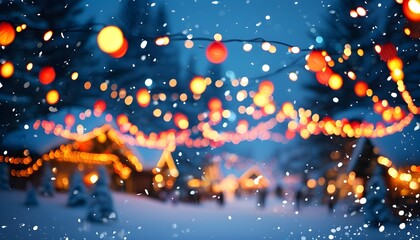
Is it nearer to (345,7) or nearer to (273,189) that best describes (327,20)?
(345,7)

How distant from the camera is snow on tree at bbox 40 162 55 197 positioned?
1003 centimetres

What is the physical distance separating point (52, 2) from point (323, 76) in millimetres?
8056

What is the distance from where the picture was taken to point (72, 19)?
12461 mm

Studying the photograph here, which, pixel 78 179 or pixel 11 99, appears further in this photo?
pixel 11 99

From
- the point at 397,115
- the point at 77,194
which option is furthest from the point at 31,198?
the point at 397,115

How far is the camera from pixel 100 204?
818 cm

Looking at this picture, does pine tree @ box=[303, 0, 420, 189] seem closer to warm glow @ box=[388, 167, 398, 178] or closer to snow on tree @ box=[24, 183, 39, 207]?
warm glow @ box=[388, 167, 398, 178]

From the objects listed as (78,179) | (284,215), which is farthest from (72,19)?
(284,215)

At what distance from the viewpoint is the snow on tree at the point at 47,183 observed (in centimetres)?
1003

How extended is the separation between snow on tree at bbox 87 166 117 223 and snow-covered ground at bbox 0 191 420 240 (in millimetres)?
147

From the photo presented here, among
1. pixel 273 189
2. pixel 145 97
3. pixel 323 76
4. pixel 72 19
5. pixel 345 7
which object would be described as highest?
pixel 323 76

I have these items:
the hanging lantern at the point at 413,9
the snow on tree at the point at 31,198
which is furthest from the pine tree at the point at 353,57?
the hanging lantern at the point at 413,9

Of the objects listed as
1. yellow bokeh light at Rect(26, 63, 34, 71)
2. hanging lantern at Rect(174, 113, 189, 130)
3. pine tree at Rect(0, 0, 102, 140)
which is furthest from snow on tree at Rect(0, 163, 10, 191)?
hanging lantern at Rect(174, 113, 189, 130)

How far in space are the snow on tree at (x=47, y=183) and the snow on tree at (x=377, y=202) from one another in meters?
6.17
